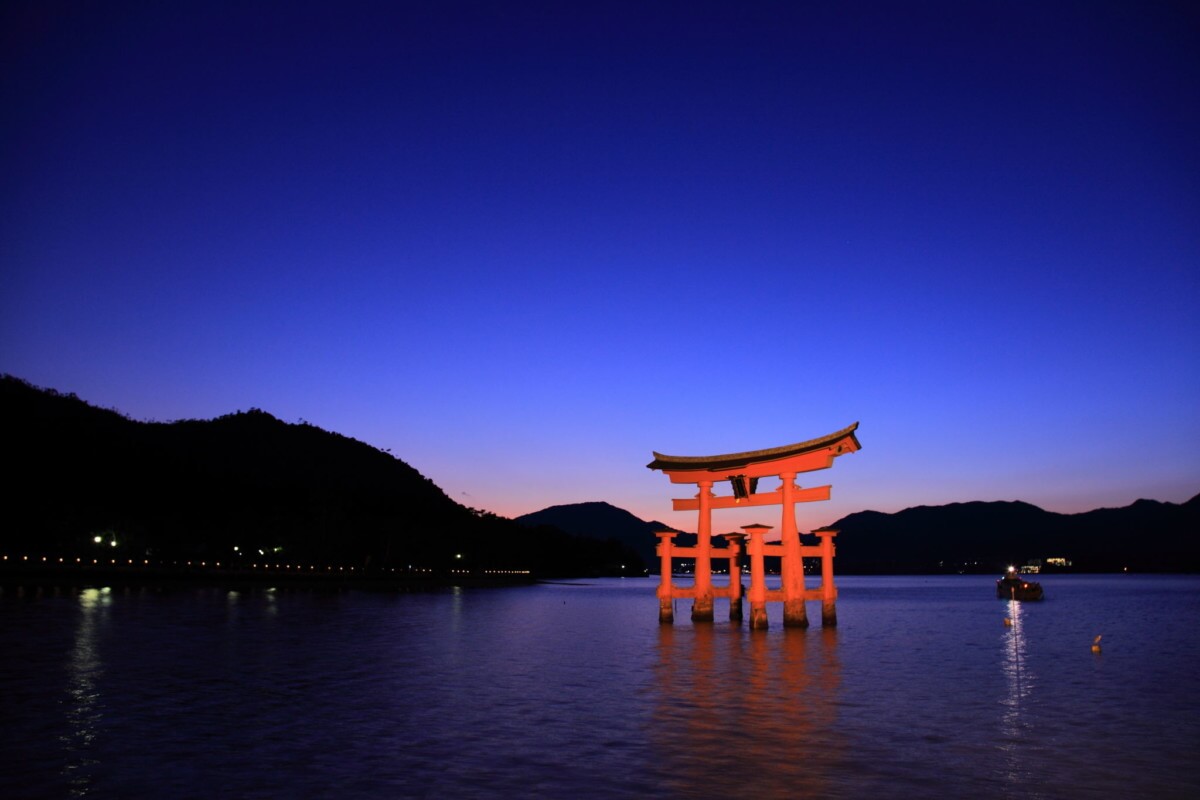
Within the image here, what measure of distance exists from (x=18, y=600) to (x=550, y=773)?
150ft

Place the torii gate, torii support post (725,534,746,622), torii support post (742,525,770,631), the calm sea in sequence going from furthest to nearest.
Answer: torii support post (725,534,746,622), torii support post (742,525,770,631), the torii gate, the calm sea

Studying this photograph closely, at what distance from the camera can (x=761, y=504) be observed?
1364 inches

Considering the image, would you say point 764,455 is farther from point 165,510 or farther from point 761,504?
point 165,510

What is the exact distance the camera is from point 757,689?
2014 centimetres

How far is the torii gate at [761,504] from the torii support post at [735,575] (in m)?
2.51

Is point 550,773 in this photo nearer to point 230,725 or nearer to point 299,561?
point 230,725

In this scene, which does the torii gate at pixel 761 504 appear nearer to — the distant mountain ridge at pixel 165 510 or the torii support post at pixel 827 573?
the torii support post at pixel 827 573

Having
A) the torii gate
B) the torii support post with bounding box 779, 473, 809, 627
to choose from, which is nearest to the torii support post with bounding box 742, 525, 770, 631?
the torii gate

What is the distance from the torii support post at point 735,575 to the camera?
4372 cm

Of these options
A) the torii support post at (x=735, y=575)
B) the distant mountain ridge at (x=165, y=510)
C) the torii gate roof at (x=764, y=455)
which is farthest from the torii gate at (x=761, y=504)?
the distant mountain ridge at (x=165, y=510)

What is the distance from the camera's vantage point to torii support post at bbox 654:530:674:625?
39.4m

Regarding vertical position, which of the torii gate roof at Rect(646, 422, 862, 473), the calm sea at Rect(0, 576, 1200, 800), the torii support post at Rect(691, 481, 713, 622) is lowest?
the calm sea at Rect(0, 576, 1200, 800)

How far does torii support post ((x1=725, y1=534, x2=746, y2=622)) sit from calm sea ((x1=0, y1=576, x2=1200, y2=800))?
9368 millimetres

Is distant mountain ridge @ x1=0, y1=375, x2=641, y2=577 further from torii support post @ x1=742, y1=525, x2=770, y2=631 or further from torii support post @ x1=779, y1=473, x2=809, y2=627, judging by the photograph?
torii support post @ x1=779, y1=473, x2=809, y2=627
